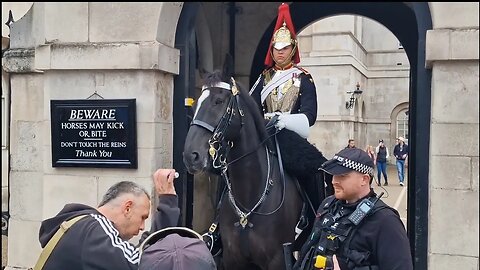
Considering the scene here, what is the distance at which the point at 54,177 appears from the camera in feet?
19.0

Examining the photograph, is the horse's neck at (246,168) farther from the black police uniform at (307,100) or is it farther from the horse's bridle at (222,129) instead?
the black police uniform at (307,100)

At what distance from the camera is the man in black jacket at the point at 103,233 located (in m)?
2.44

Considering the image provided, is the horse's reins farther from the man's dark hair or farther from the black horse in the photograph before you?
the man's dark hair

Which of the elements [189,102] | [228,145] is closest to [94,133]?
[189,102]

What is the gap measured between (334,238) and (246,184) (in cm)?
135

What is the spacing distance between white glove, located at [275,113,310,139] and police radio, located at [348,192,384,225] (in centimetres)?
173

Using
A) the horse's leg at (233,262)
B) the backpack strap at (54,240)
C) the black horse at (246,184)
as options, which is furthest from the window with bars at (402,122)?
the backpack strap at (54,240)

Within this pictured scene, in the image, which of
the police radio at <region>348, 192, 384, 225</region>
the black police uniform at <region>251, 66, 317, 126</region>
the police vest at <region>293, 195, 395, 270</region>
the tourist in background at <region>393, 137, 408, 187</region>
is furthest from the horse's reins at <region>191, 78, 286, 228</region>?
the tourist in background at <region>393, 137, 408, 187</region>

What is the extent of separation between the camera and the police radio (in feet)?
10.4

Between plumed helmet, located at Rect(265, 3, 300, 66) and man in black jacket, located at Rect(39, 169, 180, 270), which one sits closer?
man in black jacket, located at Rect(39, 169, 180, 270)

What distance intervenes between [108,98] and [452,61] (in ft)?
10.1

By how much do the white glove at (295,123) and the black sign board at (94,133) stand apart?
1.44 m

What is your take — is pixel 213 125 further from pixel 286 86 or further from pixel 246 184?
pixel 286 86

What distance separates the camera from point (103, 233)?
248cm
